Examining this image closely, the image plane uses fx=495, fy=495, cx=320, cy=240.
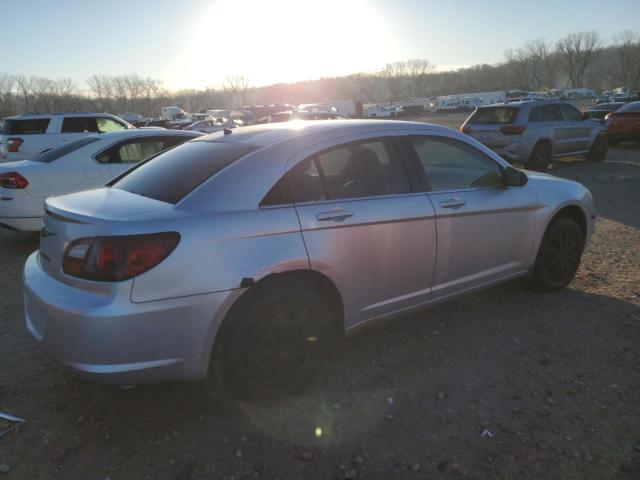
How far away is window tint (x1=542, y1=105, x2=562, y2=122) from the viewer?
12328 millimetres

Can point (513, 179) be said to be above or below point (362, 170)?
below

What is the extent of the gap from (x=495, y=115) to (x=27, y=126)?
11.4 m

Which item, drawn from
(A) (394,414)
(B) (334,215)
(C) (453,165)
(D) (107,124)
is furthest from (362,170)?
(D) (107,124)

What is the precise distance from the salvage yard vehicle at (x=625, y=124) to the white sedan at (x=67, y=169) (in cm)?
1579

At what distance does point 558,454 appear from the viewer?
2.40 metres

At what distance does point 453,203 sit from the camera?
11.2 feet

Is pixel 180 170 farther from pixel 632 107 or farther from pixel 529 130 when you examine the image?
pixel 632 107

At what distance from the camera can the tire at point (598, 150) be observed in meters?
13.5

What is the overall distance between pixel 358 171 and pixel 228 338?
4.46ft

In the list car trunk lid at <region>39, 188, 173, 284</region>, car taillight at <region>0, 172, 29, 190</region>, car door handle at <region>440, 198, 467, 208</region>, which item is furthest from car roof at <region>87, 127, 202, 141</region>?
car door handle at <region>440, 198, 467, 208</region>

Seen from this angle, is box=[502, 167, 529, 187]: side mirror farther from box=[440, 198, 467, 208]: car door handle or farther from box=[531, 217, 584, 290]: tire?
box=[531, 217, 584, 290]: tire

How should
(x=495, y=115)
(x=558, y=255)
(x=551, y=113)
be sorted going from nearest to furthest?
(x=558, y=255) → (x=495, y=115) → (x=551, y=113)

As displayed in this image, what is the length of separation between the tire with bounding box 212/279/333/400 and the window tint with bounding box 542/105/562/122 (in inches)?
450

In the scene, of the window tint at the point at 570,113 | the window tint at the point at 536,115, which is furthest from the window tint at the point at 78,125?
the window tint at the point at 570,113
